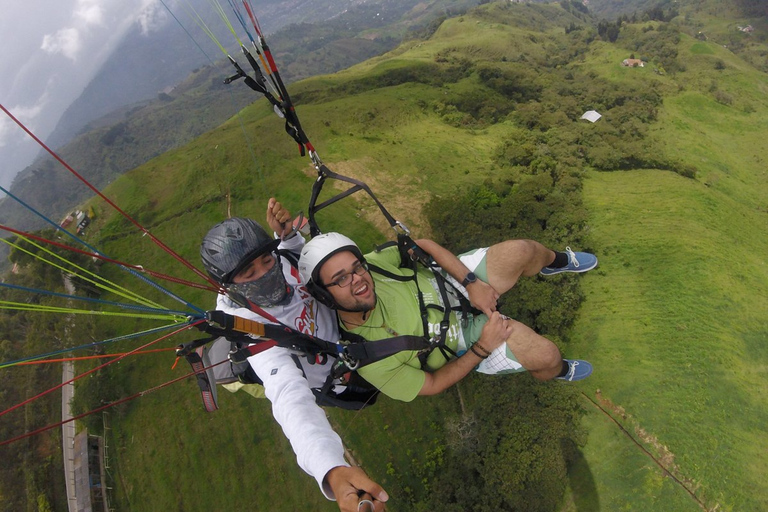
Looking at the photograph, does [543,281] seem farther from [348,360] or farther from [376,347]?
[348,360]

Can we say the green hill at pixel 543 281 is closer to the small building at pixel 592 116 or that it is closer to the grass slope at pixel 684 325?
the grass slope at pixel 684 325

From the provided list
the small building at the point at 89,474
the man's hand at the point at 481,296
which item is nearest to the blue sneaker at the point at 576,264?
the man's hand at the point at 481,296

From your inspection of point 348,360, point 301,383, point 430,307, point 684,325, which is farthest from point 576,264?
point 684,325

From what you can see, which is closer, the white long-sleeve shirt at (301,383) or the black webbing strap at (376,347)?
the white long-sleeve shirt at (301,383)

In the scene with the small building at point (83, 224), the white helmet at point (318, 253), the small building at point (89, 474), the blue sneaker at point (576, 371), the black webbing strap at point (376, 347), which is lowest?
the small building at point (89, 474)

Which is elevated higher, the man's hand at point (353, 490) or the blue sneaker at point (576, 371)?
the man's hand at point (353, 490)

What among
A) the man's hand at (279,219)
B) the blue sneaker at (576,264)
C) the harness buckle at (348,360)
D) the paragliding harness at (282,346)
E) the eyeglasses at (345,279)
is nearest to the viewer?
the paragliding harness at (282,346)

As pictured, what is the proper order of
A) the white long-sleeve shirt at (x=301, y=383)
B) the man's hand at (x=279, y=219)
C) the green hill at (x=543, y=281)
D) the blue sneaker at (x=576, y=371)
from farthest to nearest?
the green hill at (x=543, y=281)
the blue sneaker at (x=576, y=371)
the man's hand at (x=279, y=219)
the white long-sleeve shirt at (x=301, y=383)

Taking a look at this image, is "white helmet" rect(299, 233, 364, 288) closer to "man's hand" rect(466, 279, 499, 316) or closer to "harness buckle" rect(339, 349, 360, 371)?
"harness buckle" rect(339, 349, 360, 371)
